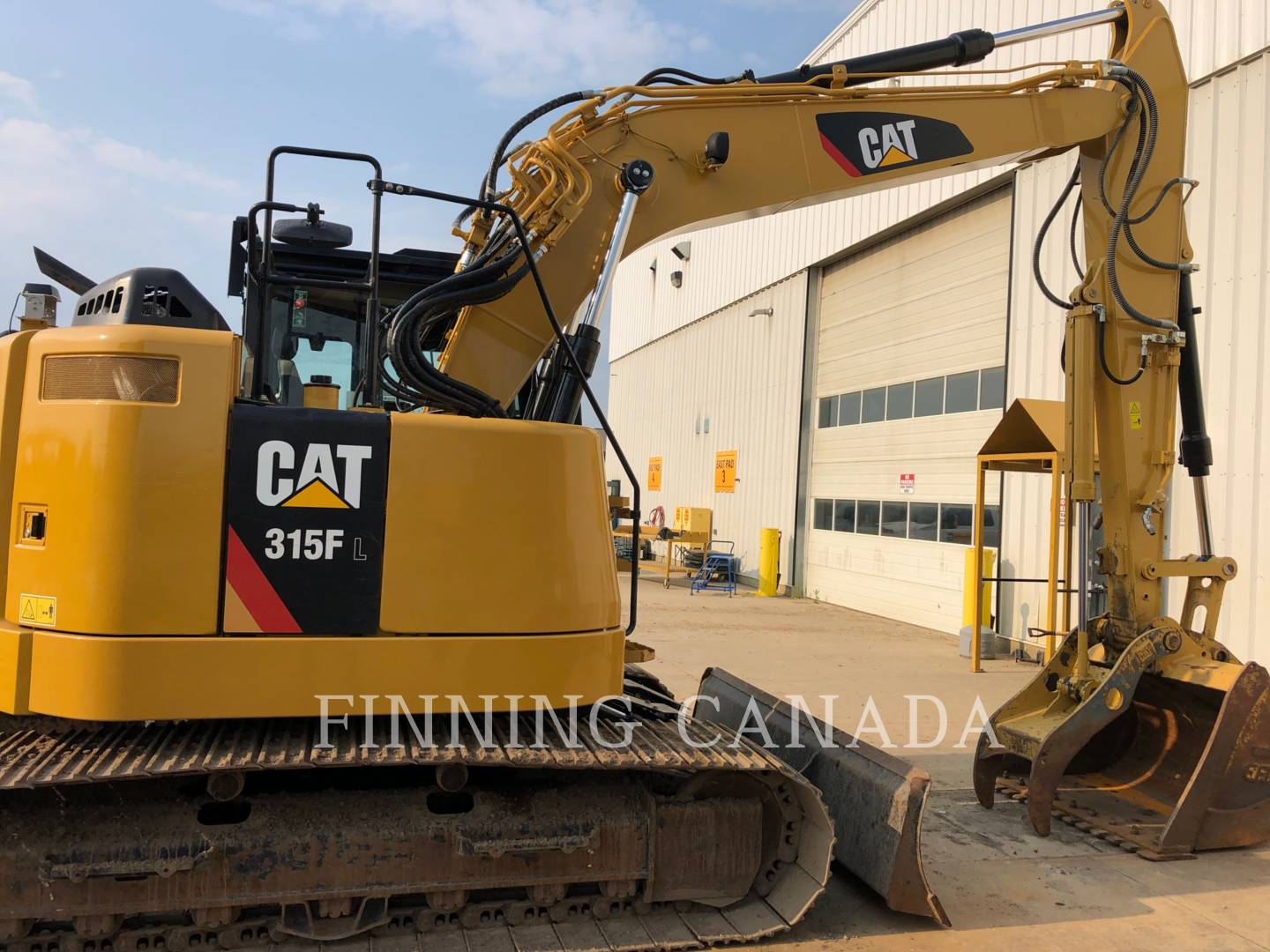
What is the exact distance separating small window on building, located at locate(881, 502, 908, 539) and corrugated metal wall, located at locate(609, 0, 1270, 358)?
13.9ft

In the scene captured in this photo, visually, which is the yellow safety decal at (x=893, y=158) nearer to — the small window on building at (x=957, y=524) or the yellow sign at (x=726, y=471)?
the small window on building at (x=957, y=524)

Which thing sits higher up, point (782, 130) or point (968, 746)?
point (782, 130)

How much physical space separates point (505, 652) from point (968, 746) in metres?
4.96

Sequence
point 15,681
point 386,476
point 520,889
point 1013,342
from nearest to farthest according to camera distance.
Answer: point 15,681
point 386,476
point 520,889
point 1013,342

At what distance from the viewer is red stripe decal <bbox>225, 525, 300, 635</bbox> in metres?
3.69

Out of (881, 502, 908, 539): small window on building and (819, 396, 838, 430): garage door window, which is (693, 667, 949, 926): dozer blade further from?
(819, 396, 838, 430): garage door window

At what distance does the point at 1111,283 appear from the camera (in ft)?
18.9

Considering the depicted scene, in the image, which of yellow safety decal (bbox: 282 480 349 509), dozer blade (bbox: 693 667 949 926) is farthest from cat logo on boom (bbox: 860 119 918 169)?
yellow safety decal (bbox: 282 480 349 509)

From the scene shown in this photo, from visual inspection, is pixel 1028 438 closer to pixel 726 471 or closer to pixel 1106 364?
pixel 1106 364

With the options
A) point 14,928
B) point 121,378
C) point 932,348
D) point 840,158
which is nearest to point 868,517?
point 932,348

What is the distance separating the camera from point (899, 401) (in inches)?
602

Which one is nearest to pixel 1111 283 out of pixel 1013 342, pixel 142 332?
pixel 142 332

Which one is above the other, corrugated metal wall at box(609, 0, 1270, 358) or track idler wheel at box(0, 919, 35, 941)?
corrugated metal wall at box(609, 0, 1270, 358)

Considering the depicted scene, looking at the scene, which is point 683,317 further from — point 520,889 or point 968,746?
point 520,889
